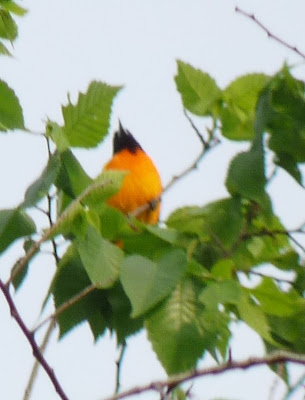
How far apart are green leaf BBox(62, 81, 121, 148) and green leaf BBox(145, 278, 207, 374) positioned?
8.3 inches

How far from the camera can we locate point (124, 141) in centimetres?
277

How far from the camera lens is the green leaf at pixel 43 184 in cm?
96

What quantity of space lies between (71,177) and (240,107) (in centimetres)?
27

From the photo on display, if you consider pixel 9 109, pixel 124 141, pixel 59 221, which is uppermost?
pixel 9 109

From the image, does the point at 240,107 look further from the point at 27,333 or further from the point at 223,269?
the point at 27,333

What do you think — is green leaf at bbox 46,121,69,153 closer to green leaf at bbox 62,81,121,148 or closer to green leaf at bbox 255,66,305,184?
green leaf at bbox 62,81,121,148

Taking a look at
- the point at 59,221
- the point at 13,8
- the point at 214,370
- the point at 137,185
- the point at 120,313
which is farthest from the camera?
the point at 137,185

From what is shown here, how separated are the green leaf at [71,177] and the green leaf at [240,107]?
0.75ft

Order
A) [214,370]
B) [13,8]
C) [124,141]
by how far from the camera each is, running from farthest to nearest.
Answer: [124,141] → [13,8] → [214,370]

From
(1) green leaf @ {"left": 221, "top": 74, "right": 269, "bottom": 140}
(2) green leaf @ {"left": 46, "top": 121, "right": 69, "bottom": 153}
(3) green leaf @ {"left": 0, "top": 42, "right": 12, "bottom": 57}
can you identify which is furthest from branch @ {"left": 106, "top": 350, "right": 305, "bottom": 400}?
(3) green leaf @ {"left": 0, "top": 42, "right": 12, "bottom": 57}

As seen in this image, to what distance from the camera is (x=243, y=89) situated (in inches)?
44.6

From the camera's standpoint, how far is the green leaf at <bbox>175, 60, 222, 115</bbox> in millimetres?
1142

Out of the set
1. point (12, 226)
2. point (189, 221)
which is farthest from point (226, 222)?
point (12, 226)

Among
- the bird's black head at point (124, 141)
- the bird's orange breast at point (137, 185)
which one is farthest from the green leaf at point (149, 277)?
the bird's black head at point (124, 141)
